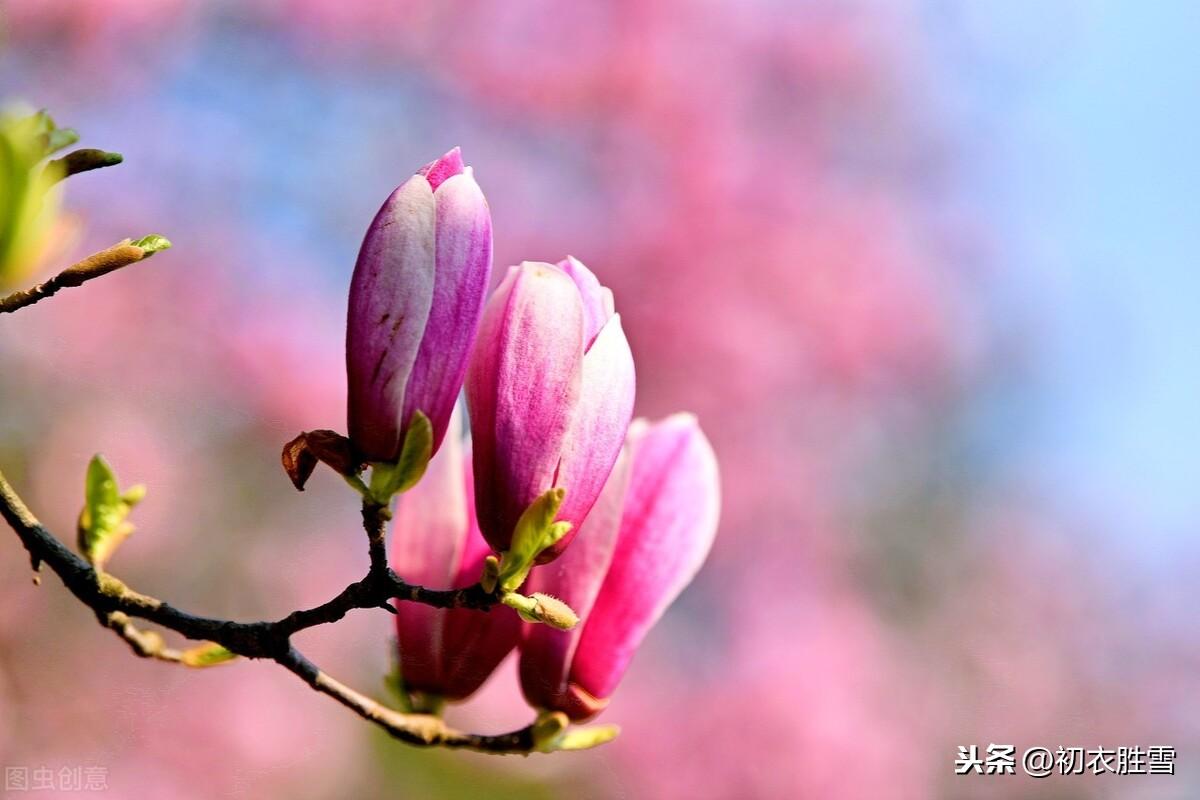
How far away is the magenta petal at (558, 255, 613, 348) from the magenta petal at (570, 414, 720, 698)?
138 millimetres

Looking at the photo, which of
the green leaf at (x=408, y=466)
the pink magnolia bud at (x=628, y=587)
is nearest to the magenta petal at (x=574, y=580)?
the pink magnolia bud at (x=628, y=587)

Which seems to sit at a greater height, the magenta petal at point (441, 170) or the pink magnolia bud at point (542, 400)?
the magenta petal at point (441, 170)

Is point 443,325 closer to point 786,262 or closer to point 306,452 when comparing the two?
point 306,452

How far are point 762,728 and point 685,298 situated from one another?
129 cm

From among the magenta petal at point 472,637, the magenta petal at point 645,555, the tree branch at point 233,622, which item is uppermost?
the magenta petal at point 645,555

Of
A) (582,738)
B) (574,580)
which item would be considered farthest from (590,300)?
(582,738)

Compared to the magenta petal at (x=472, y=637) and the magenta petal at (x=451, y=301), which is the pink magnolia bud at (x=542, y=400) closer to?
the magenta petal at (x=451, y=301)

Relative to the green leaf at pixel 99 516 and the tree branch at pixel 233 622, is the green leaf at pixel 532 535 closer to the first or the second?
the tree branch at pixel 233 622

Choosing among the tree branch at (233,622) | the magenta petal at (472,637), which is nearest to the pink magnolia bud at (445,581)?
the magenta petal at (472,637)

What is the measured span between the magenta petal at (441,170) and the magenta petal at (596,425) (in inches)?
3.9

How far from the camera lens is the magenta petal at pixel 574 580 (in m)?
0.62

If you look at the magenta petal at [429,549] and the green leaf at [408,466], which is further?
the magenta petal at [429,549]

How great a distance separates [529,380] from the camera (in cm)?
51

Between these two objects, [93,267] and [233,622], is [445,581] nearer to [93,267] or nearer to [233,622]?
[233,622]
